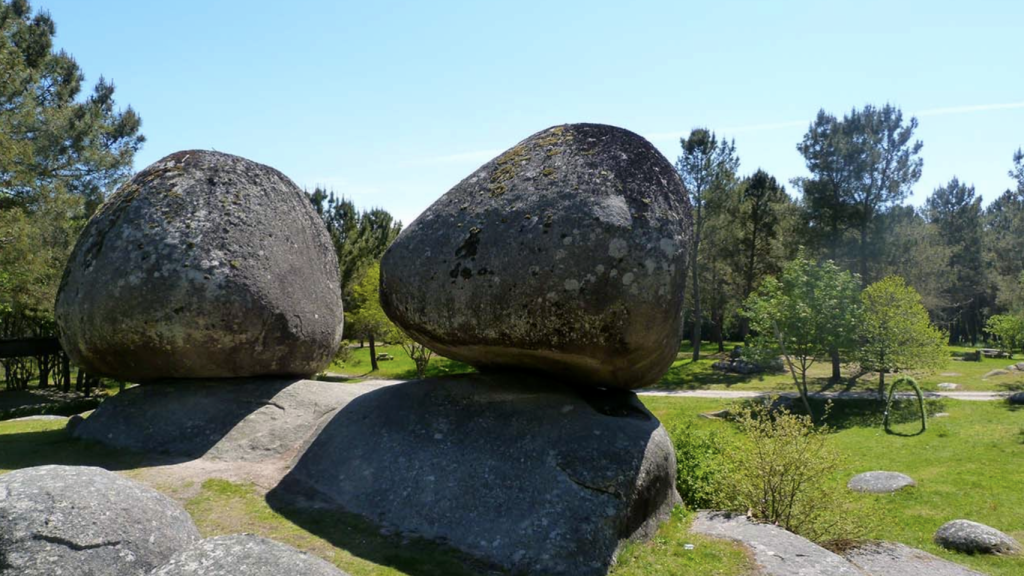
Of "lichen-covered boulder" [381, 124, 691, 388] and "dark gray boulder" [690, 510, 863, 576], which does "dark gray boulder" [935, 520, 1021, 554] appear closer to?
"dark gray boulder" [690, 510, 863, 576]

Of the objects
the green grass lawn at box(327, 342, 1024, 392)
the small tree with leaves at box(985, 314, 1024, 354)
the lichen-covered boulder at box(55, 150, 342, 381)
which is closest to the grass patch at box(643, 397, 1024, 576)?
the green grass lawn at box(327, 342, 1024, 392)

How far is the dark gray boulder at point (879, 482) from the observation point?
16812 mm

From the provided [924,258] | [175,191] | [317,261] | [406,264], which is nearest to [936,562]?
[406,264]

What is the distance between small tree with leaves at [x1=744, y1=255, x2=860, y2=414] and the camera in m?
28.6

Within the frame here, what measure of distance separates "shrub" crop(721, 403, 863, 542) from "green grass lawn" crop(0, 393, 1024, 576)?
0.95 m

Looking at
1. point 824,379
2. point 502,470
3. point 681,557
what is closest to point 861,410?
point 824,379

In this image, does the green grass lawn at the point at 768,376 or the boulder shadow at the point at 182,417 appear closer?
the boulder shadow at the point at 182,417

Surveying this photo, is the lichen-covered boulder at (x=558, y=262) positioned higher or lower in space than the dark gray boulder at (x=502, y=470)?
higher

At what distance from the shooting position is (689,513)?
904 cm

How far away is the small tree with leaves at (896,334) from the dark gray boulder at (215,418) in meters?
26.4

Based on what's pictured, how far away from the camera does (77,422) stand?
10.4 meters

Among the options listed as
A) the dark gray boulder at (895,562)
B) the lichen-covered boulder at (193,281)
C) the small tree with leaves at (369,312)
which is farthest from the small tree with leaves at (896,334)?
the lichen-covered boulder at (193,281)

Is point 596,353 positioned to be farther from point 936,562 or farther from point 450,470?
point 936,562

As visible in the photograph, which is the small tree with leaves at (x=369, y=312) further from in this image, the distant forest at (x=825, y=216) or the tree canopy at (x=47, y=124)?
the distant forest at (x=825, y=216)
